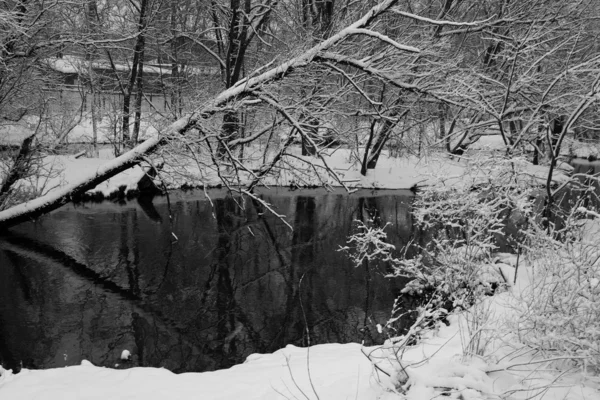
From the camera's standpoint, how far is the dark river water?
21.4 ft

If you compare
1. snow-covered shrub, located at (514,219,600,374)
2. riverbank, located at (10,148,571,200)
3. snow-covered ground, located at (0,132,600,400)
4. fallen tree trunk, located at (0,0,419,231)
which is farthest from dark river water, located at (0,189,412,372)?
snow-covered shrub, located at (514,219,600,374)

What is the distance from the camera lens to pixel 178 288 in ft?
28.0

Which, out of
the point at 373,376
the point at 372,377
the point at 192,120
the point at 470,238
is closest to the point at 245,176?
the point at 192,120

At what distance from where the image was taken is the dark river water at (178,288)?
652 centimetres

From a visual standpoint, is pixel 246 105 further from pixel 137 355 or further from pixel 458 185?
pixel 137 355

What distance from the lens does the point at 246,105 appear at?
34.5 feet

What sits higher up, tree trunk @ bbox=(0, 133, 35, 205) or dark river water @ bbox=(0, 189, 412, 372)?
tree trunk @ bbox=(0, 133, 35, 205)

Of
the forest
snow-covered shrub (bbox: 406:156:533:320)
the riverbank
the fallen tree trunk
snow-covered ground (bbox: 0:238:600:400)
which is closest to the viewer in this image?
snow-covered ground (bbox: 0:238:600:400)

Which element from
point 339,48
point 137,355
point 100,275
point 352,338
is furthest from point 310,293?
point 339,48

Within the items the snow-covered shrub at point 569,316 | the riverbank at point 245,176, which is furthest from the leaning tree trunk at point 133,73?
the snow-covered shrub at point 569,316

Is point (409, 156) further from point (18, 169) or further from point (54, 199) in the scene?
point (18, 169)

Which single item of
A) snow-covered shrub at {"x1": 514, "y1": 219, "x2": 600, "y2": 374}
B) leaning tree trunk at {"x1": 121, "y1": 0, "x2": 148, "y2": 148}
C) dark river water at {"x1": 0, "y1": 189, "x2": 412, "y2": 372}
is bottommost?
dark river water at {"x1": 0, "y1": 189, "x2": 412, "y2": 372}

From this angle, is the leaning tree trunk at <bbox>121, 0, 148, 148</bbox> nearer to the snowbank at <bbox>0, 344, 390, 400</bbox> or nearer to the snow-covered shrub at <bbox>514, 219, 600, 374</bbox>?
the snowbank at <bbox>0, 344, 390, 400</bbox>

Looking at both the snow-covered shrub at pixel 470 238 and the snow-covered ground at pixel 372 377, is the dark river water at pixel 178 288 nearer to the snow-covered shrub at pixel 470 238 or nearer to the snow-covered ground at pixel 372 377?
the snow-covered shrub at pixel 470 238
